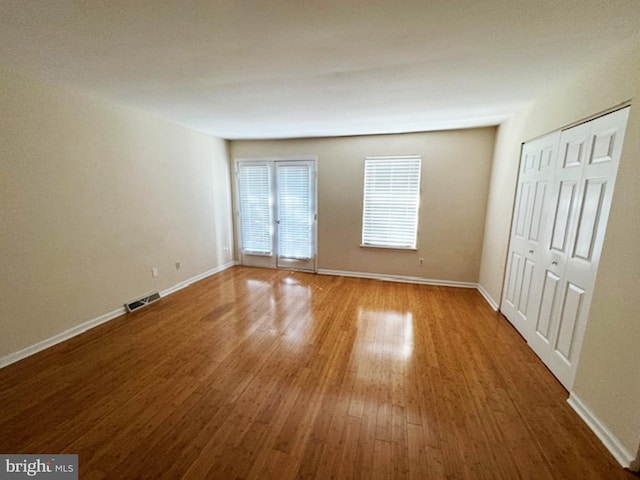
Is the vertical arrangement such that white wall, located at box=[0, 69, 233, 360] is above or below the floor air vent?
above

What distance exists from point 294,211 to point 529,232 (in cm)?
358

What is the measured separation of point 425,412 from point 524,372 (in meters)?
1.15

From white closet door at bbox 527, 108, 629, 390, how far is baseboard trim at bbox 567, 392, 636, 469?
0.16 meters

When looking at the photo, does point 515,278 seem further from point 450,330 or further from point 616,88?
point 616,88

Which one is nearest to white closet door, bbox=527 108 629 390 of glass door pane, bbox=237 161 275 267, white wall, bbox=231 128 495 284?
white wall, bbox=231 128 495 284

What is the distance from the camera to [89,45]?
5.81 ft

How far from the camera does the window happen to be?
4383mm

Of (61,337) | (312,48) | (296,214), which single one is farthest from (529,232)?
(61,337)

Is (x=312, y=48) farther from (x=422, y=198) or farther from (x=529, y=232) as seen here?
(x=422, y=198)

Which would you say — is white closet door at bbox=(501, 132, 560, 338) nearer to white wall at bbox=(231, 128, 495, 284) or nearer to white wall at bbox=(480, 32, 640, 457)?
white wall at bbox=(480, 32, 640, 457)

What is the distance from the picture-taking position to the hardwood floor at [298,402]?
1512 mm

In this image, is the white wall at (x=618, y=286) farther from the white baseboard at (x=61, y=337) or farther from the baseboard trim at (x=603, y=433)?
the white baseboard at (x=61, y=337)

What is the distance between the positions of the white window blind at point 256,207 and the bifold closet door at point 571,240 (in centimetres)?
420

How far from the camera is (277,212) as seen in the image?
515cm
